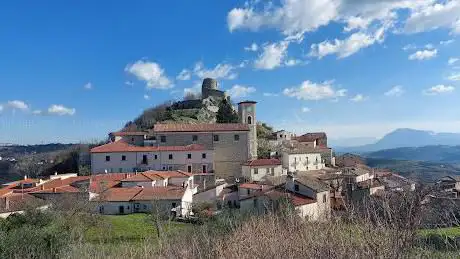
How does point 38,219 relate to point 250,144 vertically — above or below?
below

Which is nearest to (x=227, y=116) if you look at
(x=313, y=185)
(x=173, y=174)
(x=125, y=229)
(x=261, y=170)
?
(x=261, y=170)

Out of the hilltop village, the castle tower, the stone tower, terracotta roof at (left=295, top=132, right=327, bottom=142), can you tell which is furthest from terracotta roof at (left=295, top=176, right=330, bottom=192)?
the castle tower

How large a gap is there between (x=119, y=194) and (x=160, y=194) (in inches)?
142

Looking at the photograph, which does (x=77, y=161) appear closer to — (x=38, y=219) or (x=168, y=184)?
(x=168, y=184)

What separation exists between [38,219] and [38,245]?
21.0 ft

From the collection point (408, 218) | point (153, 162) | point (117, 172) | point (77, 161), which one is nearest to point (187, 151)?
point (153, 162)

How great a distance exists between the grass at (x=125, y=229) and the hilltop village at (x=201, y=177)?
77.2 inches

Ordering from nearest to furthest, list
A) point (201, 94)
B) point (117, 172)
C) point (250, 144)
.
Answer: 1. point (117, 172)
2. point (250, 144)
3. point (201, 94)

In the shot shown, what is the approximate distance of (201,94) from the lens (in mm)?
70688

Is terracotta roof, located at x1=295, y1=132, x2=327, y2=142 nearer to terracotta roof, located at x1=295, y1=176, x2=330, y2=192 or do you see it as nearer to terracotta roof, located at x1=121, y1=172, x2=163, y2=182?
terracotta roof, located at x1=295, y1=176, x2=330, y2=192

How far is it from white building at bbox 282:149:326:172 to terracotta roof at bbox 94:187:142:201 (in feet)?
62.5

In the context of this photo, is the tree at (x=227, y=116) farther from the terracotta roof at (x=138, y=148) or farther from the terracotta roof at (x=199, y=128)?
the terracotta roof at (x=138, y=148)

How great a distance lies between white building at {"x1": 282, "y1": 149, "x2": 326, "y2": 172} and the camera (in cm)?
4684

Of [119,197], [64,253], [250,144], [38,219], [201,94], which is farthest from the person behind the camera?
[201,94]
